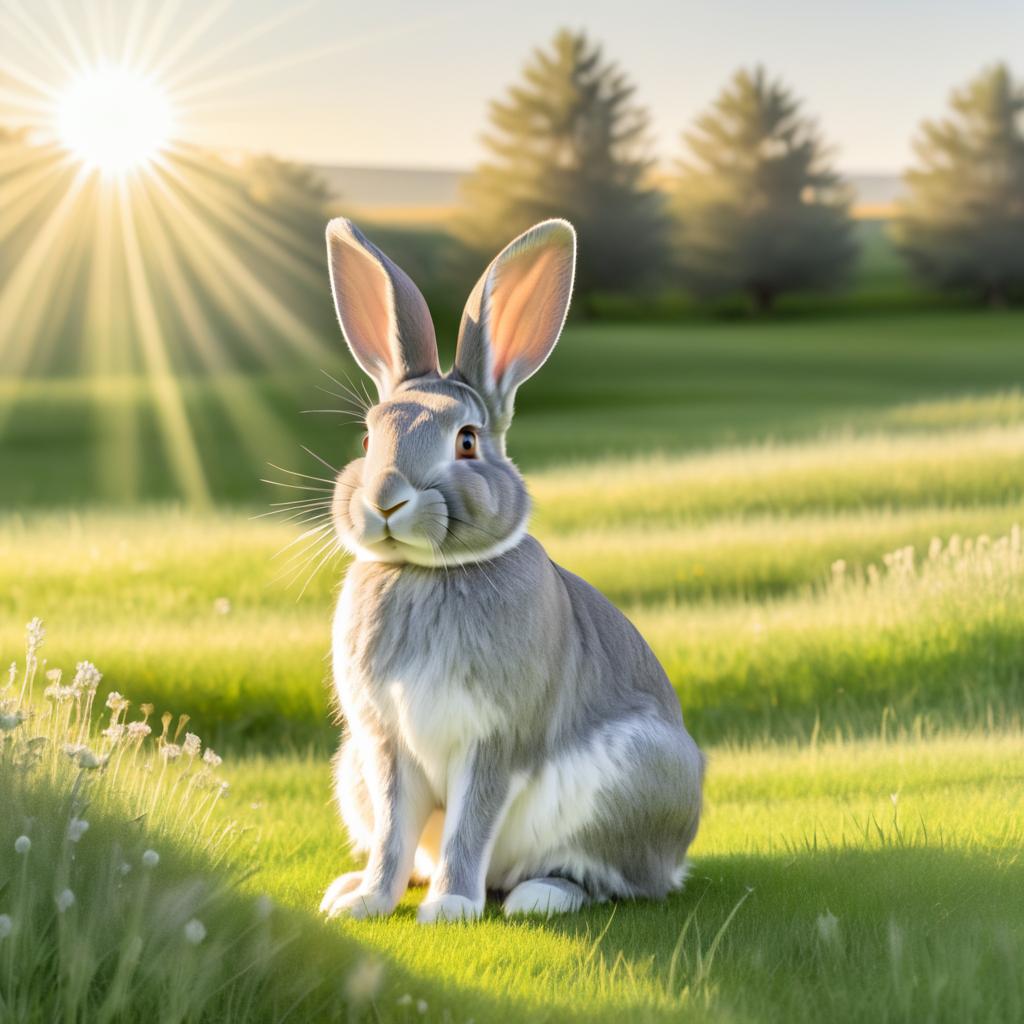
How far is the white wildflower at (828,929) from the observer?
482 cm

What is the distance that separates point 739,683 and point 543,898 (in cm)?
433

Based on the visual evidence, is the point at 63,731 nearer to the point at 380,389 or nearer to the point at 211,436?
the point at 380,389

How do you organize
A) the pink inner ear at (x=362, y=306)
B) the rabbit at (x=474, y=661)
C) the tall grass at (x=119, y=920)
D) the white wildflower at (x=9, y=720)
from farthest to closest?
the pink inner ear at (x=362, y=306) → the rabbit at (x=474, y=661) → the white wildflower at (x=9, y=720) → the tall grass at (x=119, y=920)

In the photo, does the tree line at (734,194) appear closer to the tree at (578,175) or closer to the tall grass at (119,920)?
the tree at (578,175)

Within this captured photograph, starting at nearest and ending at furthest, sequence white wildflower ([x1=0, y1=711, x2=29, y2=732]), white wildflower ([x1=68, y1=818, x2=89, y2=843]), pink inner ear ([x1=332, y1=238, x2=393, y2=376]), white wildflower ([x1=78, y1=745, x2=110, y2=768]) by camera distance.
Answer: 1. white wildflower ([x1=68, y1=818, x2=89, y2=843])
2. white wildflower ([x1=0, y1=711, x2=29, y2=732])
3. white wildflower ([x1=78, y1=745, x2=110, y2=768])
4. pink inner ear ([x1=332, y1=238, x2=393, y2=376])

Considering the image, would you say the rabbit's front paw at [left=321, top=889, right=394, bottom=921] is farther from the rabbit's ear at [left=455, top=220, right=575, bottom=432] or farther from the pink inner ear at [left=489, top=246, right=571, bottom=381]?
the pink inner ear at [left=489, top=246, right=571, bottom=381]

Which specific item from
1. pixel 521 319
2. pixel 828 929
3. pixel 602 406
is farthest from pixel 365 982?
pixel 602 406

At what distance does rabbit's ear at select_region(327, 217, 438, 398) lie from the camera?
5195 millimetres

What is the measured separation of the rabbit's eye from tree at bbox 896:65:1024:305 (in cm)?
6196

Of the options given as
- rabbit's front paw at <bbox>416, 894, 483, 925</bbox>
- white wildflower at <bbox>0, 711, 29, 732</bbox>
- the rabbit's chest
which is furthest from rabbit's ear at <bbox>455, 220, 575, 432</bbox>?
white wildflower at <bbox>0, 711, 29, 732</bbox>

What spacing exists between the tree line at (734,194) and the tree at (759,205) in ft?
0.21

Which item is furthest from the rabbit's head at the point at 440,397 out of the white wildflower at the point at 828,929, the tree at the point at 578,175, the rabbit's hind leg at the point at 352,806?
the tree at the point at 578,175

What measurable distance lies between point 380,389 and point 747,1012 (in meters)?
2.56

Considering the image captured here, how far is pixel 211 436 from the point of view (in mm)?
26750
